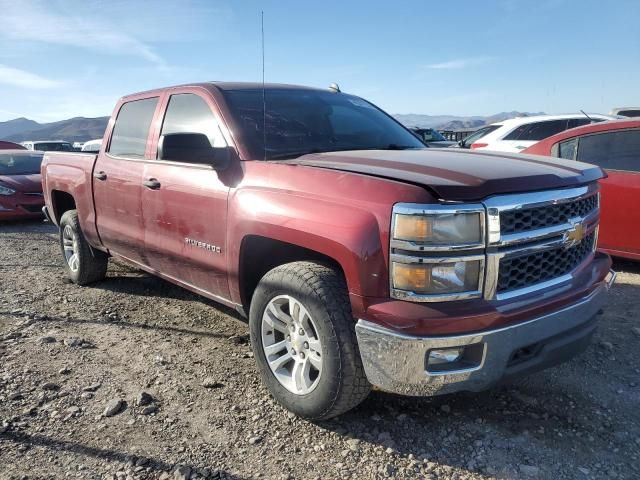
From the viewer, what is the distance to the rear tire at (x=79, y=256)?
5245 millimetres

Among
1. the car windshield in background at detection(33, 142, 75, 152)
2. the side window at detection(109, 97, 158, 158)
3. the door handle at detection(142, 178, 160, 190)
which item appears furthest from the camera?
the car windshield in background at detection(33, 142, 75, 152)

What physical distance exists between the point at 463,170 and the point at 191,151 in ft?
5.05

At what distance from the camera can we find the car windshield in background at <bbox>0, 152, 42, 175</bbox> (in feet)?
33.6

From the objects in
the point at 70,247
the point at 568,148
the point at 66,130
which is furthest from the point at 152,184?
the point at 66,130

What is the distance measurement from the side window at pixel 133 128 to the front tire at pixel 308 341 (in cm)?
201

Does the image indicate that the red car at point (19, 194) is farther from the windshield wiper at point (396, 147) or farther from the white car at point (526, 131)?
the windshield wiper at point (396, 147)

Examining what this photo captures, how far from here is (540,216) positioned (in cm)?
247

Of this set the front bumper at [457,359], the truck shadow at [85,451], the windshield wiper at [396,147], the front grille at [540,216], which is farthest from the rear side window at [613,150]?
the truck shadow at [85,451]

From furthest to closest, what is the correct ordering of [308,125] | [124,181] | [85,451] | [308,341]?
[124,181]
[308,125]
[308,341]
[85,451]

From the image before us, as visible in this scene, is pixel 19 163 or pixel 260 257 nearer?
pixel 260 257

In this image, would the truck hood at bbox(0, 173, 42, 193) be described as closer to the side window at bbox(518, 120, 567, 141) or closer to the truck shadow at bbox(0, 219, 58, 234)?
the truck shadow at bbox(0, 219, 58, 234)

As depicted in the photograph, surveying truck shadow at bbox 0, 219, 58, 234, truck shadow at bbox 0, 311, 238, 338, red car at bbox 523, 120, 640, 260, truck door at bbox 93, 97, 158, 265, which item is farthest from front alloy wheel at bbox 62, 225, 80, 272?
red car at bbox 523, 120, 640, 260

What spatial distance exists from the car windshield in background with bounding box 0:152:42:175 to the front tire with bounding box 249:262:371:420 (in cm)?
931

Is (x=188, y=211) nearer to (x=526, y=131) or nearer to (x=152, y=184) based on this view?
(x=152, y=184)
